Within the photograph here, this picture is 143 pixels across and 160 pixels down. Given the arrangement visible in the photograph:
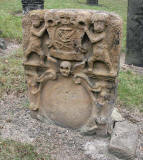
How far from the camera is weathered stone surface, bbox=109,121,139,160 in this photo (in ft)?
9.07

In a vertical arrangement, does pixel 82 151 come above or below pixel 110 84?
below

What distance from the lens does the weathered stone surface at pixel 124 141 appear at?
276cm

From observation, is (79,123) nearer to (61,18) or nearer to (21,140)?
(21,140)

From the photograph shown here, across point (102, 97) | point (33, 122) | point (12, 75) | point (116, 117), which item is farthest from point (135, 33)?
point (33, 122)

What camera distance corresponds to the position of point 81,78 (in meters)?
2.82

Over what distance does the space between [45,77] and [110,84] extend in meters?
0.86

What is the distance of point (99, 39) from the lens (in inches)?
99.0

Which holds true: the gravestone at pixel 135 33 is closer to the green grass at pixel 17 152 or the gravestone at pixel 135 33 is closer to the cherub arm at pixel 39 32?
the cherub arm at pixel 39 32

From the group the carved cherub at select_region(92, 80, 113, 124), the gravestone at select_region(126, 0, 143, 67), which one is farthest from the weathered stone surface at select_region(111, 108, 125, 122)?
the gravestone at select_region(126, 0, 143, 67)

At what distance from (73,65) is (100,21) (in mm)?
641

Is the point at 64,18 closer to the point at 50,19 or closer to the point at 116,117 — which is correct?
the point at 50,19

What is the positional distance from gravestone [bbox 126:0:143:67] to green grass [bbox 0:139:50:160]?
402cm

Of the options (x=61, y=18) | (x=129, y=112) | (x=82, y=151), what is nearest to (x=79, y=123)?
(x=82, y=151)

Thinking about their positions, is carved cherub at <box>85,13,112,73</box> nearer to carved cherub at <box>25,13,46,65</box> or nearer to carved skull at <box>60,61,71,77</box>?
carved skull at <box>60,61,71,77</box>
